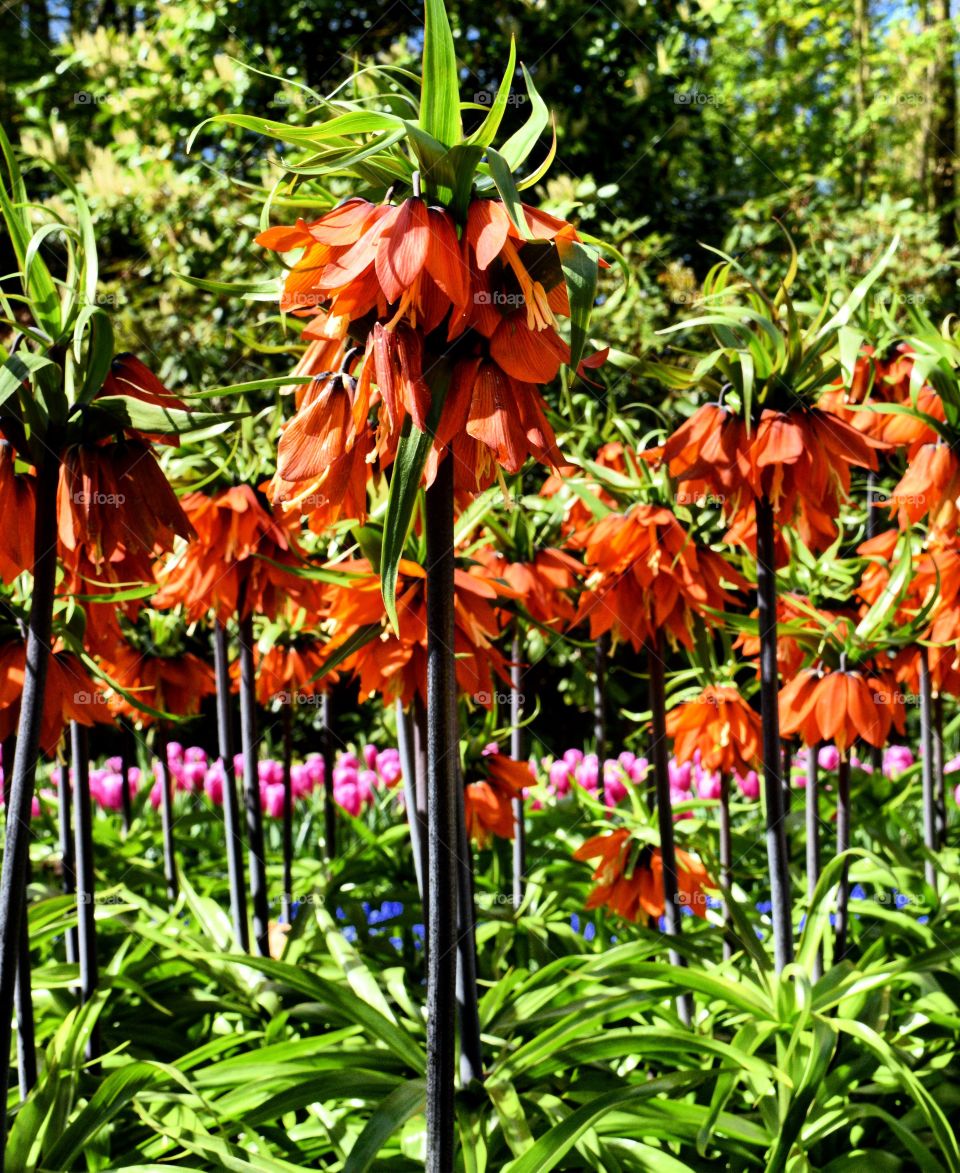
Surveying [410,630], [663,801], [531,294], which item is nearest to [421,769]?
[410,630]

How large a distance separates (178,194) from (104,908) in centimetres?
407

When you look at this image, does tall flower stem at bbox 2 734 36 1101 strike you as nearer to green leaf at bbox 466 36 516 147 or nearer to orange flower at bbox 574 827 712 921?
orange flower at bbox 574 827 712 921

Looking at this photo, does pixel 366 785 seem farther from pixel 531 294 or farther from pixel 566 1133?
pixel 531 294

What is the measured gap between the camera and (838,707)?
2.40 metres

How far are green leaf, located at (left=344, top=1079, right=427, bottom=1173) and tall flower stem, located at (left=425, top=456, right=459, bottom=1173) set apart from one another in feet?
1.19

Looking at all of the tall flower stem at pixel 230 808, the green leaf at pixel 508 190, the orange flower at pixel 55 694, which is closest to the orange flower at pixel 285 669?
the tall flower stem at pixel 230 808

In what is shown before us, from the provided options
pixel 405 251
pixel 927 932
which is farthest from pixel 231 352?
pixel 405 251

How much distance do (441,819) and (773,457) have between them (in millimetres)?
947

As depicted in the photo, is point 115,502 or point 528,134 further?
point 115,502

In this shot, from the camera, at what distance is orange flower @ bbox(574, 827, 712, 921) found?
2553 mm

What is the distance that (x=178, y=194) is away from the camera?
18.3ft

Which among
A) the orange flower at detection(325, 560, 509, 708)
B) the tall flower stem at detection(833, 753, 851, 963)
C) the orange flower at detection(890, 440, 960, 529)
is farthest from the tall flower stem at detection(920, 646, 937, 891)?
the orange flower at detection(325, 560, 509, 708)

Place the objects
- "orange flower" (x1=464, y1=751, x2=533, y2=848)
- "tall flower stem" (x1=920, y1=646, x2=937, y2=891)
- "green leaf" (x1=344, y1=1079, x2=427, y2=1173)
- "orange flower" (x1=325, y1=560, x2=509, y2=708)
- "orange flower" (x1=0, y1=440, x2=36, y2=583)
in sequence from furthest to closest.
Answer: "tall flower stem" (x1=920, y1=646, x2=937, y2=891) → "orange flower" (x1=464, y1=751, x2=533, y2=848) → "orange flower" (x1=325, y1=560, x2=509, y2=708) → "green leaf" (x1=344, y1=1079, x2=427, y2=1173) → "orange flower" (x1=0, y1=440, x2=36, y2=583)

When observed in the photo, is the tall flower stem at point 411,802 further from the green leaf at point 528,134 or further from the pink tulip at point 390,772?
the pink tulip at point 390,772
